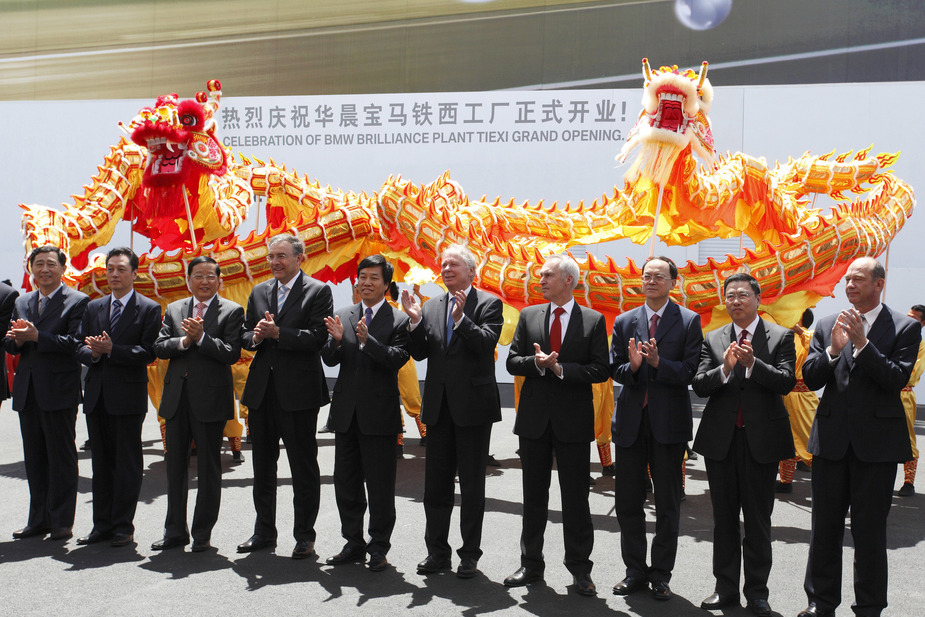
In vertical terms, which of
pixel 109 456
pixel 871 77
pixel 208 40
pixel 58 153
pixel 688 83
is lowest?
pixel 109 456

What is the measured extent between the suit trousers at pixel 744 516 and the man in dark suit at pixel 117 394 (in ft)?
7.78

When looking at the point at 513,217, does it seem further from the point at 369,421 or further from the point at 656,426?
the point at 656,426

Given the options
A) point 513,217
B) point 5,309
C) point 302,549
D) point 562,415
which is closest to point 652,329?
point 562,415

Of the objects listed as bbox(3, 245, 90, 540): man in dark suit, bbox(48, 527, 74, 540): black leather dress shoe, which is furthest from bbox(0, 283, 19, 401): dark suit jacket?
bbox(48, 527, 74, 540): black leather dress shoe

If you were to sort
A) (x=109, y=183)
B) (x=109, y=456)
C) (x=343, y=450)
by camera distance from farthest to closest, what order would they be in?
(x=109, y=183) < (x=109, y=456) < (x=343, y=450)

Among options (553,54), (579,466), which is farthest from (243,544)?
(553,54)

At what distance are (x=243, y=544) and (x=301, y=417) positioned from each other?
0.59 metres

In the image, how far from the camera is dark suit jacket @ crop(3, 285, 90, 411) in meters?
3.68

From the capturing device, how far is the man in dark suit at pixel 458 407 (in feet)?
A: 10.8

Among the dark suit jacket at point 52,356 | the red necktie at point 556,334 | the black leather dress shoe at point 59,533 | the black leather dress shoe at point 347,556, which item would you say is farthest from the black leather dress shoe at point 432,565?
the dark suit jacket at point 52,356

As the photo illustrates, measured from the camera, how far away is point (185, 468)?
11.9 feet

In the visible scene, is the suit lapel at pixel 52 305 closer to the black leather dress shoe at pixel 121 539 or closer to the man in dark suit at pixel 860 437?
the black leather dress shoe at pixel 121 539

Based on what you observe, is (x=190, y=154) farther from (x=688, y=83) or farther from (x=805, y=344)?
(x=805, y=344)

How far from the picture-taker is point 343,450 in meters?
3.48
